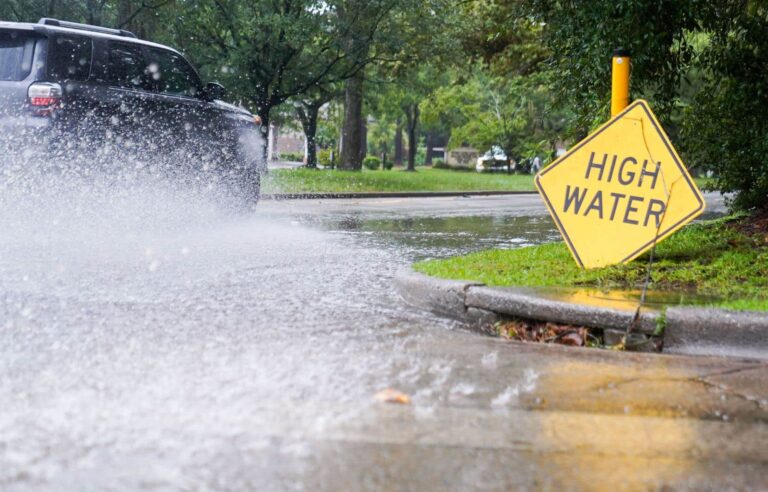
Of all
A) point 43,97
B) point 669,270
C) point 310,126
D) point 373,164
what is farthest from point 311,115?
point 669,270

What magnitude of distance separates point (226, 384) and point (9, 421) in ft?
2.76

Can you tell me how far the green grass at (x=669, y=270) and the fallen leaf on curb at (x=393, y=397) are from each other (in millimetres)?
2055

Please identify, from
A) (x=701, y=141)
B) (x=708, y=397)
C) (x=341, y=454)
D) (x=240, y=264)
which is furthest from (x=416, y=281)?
(x=701, y=141)

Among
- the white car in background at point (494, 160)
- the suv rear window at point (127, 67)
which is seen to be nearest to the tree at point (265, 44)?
the suv rear window at point (127, 67)

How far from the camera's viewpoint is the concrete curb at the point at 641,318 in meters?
4.64

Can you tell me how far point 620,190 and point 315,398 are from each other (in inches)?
128

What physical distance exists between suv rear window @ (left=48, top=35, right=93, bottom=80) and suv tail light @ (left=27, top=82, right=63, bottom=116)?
213mm

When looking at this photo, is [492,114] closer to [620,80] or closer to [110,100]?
[110,100]

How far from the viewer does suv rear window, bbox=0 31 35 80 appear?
867 cm

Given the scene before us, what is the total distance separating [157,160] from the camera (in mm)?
9484

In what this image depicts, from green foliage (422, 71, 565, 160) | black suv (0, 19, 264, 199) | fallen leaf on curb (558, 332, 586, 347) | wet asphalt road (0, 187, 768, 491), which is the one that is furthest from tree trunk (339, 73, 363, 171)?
green foliage (422, 71, 565, 160)

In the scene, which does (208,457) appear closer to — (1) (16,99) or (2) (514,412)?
(2) (514,412)

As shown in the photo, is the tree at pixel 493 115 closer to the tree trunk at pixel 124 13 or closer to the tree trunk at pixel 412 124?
the tree trunk at pixel 412 124

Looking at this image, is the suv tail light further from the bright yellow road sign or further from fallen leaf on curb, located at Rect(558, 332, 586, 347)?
fallen leaf on curb, located at Rect(558, 332, 586, 347)
